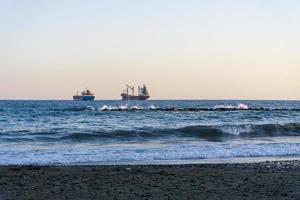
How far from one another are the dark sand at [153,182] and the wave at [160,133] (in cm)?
1235

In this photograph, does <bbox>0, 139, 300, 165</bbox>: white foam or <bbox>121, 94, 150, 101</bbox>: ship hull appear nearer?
<bbox>0, 139, 300, 165</bbox>: white foam

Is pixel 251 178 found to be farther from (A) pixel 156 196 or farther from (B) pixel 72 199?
(B) pixel 72 199

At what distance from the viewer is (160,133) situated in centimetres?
3042

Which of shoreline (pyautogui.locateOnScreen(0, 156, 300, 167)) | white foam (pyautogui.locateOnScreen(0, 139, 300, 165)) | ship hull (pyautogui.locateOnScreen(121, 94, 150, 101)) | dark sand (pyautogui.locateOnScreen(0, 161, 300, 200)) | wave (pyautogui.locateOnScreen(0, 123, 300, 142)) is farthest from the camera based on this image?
ship hull (pyautogui.locateOnScreen(121, 94, 150, 101))

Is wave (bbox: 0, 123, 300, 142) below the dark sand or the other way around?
below

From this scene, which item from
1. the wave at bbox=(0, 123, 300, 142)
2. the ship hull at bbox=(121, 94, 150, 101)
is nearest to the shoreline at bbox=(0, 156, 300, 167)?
the wave at bbox=(0, 123, 300, 142)

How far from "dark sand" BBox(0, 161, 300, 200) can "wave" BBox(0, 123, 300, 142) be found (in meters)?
12.4

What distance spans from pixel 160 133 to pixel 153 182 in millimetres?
18742

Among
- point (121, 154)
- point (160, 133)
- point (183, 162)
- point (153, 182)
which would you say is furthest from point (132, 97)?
point (153, 182)

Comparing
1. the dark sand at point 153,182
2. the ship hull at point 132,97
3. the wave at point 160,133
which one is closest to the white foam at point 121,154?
the dark sand at point 153,182

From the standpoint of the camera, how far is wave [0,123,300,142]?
27297mm

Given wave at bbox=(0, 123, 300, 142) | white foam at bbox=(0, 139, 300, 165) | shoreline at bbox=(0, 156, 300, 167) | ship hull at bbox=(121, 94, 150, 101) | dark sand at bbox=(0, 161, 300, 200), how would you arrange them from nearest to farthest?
1. dark sand at bbox=(0, 161, 300, 200)
2. shoreline at bbox=(0, 156, 300, 167)
3. white foam at bbox=(0, 139, 300, 165)
4. wave at bbox=(0, 123, 300, 142)
5. ship hull at bbox=(121, 94, 150, 101)

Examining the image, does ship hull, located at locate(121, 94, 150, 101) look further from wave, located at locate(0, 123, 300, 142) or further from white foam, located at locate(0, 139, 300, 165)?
white foam, located at locate(0, 139, 300, 165)

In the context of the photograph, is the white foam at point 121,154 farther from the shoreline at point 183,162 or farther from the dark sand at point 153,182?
the dark sand at point 153,182
